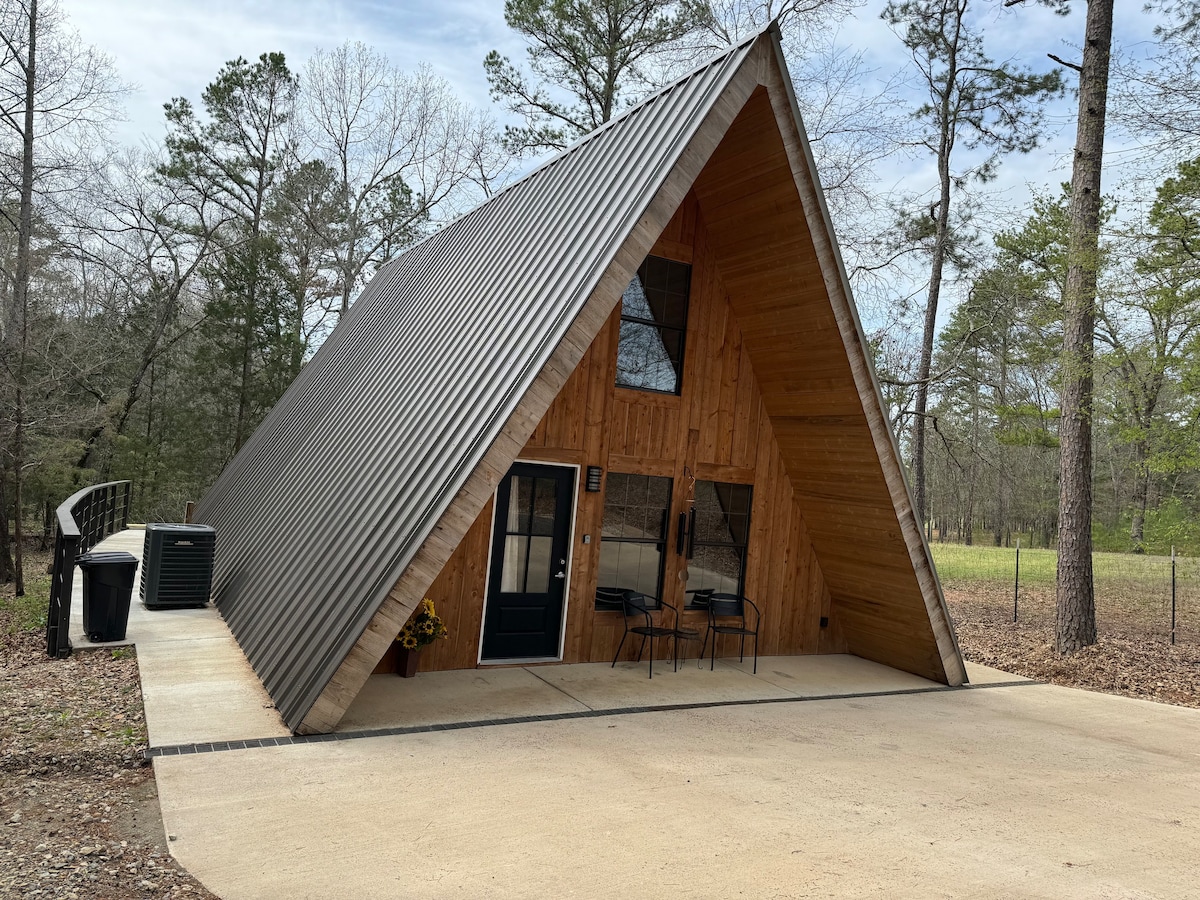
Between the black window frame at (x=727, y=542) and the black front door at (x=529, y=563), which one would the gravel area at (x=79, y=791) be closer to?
the black front door at (x=529, y=563)

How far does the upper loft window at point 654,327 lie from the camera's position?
291 inches

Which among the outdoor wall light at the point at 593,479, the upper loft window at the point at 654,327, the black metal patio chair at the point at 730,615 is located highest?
the upper loft window at the point at 654,327

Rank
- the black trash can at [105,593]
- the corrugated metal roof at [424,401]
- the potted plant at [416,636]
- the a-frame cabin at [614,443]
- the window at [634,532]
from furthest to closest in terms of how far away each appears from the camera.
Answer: the window at [634,532], the black trash can at [105,593], the potted plant at [416,636], the a-frame cabin at [614,443], the corrugated metal roof at [424,401]

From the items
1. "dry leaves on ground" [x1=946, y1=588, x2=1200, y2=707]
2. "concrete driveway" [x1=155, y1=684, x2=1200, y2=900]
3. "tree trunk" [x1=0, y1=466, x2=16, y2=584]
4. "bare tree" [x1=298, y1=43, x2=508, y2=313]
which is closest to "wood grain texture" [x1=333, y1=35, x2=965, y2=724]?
"concrete driveway" [x1=155, y1=684, x2=1200, y2=900]

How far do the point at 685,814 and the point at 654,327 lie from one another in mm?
4570

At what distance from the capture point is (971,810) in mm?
4465

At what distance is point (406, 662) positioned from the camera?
20.4 ft

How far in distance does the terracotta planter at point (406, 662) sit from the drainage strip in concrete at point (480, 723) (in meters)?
1.08

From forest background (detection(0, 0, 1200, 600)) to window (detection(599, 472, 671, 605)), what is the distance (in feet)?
20.9

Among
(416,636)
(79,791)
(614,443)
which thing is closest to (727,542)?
(614,443)

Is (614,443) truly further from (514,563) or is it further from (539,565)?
(514,563)

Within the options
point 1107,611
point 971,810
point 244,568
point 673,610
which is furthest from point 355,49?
point 971,810

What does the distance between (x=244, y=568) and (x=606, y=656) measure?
365 centimetres

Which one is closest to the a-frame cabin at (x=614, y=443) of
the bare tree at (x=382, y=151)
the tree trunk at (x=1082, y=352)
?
the tree trunk at (x=1082, y=352)
